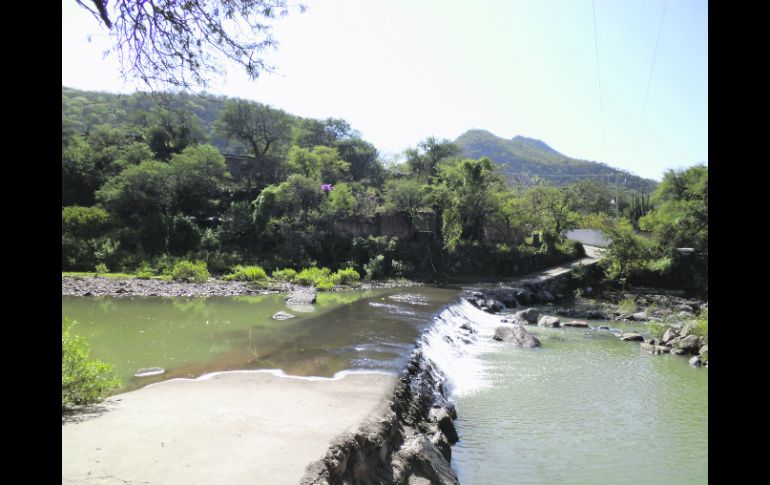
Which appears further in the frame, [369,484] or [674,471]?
[674,471]

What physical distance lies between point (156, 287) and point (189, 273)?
121 inches

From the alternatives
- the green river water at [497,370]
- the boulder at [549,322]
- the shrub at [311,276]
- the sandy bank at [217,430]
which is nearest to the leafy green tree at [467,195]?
the shrub at [311,276]

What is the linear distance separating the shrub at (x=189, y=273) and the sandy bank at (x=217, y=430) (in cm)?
1749

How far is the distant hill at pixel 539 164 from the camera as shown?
99312mm

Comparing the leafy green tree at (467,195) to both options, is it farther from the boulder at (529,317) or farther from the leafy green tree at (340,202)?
the boulder at (529,317)

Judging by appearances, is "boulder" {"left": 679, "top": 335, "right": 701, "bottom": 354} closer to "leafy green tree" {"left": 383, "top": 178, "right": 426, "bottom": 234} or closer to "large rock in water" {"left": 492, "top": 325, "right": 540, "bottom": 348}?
"large rock in water" {"left": 492, "top": 325, "right": 540, "bottom": 348}

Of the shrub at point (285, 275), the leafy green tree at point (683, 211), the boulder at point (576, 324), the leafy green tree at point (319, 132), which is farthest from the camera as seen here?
the leafy green tree at point (319, 132)

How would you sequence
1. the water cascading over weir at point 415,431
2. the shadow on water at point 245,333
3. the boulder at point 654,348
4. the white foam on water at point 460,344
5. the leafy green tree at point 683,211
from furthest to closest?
the leafy green tree at point 683,211, the boulder at point 654,348, the white foam on water at point 460,344, the shadow on water at point 245,333, the water cascading over weir at point 415,431

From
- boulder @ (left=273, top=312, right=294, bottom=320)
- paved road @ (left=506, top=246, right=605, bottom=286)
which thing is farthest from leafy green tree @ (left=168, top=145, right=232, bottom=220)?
paved road @ (left=506, top=246, right=605, bottom=286)

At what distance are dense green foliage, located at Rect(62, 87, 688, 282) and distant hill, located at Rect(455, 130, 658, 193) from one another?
2234 inches

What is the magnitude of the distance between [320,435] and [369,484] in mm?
892
